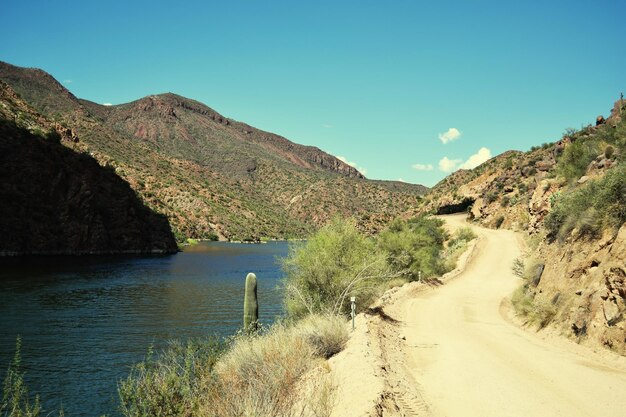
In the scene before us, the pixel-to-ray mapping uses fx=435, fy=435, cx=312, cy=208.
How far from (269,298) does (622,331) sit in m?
29.5

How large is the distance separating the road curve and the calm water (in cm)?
793

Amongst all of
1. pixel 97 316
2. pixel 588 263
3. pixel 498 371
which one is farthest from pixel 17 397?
pixel 97 316

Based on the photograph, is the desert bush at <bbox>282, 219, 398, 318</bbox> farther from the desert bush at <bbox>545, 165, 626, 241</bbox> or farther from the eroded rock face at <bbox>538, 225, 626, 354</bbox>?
the desert bush at <bbox>545, 165, 626, 241</bbox>

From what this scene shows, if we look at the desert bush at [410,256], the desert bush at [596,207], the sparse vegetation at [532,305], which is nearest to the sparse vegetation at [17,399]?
the sparse vegetation at [532,305]

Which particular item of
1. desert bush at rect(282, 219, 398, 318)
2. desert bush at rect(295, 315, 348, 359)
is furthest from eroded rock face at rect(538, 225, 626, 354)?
desert bush at rect(295, 315, 348, 359)

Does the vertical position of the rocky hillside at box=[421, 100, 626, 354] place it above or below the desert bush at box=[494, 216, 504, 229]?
below

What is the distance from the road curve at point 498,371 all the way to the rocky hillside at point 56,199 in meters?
64.1

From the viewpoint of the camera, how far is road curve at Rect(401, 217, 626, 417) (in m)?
8.34

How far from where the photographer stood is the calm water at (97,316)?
16.1 metres

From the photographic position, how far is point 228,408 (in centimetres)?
762

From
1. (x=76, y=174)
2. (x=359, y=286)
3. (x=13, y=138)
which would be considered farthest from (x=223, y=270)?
(x=359, y=286)

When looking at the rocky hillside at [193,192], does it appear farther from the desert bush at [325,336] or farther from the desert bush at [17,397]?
the desert bush at [17,397]

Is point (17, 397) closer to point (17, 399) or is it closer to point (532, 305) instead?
point (17, 399)

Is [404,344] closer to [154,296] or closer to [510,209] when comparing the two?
[154,296]
